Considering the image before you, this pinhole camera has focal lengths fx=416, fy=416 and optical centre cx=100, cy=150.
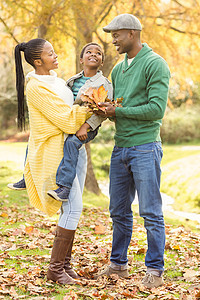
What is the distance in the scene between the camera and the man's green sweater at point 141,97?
116 inches

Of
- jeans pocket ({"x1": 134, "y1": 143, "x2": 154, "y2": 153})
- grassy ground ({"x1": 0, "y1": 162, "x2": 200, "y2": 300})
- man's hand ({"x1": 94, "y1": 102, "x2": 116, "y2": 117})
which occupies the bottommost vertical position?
grassy ground ({"x1": 0, "y1": 162, "x2": 200, "y2": 300})

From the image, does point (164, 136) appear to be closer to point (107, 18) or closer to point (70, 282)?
point (107, 18)

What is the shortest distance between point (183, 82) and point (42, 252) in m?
4.72

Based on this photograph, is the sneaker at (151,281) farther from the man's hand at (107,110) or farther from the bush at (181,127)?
the bush at (181,127)

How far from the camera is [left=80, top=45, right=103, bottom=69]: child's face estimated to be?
3092mm

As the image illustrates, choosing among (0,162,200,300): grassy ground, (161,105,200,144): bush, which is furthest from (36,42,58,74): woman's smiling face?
(161,105,200,144): bush

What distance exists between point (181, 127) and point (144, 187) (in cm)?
1566

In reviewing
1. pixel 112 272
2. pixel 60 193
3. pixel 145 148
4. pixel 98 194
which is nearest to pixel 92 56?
pixel 145 148

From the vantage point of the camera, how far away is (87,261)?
3.78 meters

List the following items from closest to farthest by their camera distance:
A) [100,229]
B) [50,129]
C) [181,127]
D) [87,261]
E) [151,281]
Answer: [50,129] < [151,281] < [87,261] < [100,229] < [181,127]

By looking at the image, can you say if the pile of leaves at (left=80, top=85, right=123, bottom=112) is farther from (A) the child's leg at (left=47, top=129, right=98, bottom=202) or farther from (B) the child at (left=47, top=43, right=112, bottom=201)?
(A) the child's leg at (left=47, top=129, right=98, bottom=202)

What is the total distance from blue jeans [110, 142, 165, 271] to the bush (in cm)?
1483

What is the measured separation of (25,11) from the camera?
6.61 meters

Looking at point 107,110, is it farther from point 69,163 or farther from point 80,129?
point 69,163
